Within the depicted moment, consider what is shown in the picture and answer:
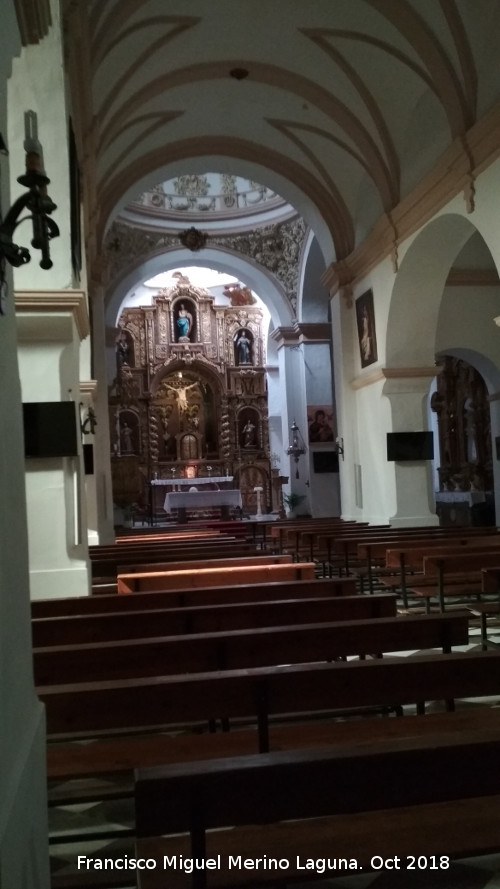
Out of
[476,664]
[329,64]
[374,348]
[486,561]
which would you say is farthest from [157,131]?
[476,664]

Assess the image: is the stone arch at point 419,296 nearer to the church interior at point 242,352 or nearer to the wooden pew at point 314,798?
the church interior at point 242,352

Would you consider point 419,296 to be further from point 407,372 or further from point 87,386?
point 87,386

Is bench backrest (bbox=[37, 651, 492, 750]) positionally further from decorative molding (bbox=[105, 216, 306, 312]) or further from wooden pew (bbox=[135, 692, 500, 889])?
decorative molding (bbox=[105, 216, 306, 312])

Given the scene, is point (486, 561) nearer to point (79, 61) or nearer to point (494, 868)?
point (494, 868)

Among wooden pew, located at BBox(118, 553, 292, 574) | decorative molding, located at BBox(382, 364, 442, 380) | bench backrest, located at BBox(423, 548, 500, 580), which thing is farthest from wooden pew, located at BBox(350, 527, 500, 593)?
decorative molding, located at BBox(382, 364, 442, 380)

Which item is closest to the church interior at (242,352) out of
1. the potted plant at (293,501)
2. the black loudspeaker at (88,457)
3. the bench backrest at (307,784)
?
the bench backrest at (307,784)

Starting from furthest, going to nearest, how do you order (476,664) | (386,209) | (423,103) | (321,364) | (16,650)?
(321,364) → (386,209) → (423,103) → (476,664) → (16,650)

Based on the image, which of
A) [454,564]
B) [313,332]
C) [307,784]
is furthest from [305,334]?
[307,784]

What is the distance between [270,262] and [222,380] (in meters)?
6.74

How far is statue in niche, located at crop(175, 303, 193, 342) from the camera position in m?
25.4

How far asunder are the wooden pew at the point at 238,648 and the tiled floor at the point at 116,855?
19.6 inches

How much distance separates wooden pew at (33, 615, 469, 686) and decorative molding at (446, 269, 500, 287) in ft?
39.9

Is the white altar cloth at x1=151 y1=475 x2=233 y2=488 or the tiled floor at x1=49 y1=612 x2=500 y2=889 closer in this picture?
the tiled floor at x1=49 y1=612 x2=500 y2=889

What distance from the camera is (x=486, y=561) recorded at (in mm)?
5688
